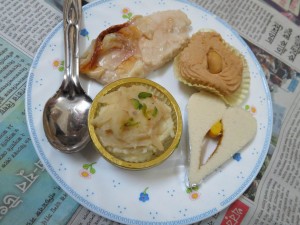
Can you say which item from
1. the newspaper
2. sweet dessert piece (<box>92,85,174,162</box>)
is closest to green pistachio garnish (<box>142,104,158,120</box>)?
sweet dessert piece (<box>92,85,174,162</box>)

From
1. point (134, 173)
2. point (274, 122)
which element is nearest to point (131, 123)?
point (134, 173)

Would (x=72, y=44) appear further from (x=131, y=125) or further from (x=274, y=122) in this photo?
(x=274, y=122)

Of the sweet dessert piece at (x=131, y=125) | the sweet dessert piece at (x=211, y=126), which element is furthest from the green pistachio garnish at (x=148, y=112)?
the sweet dessert piece at (x=211, y=126)

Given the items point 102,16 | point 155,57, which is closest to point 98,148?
point 155,57

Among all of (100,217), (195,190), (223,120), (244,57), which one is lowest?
(100,217)

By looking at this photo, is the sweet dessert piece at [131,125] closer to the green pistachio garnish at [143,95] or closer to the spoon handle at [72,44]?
the green pistachio garnish at [143,95]

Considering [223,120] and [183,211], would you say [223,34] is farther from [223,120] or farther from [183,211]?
[183,211]

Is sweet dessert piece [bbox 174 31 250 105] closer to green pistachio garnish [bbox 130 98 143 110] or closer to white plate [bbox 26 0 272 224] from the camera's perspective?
white plate [bbox 26 0 272 224]
